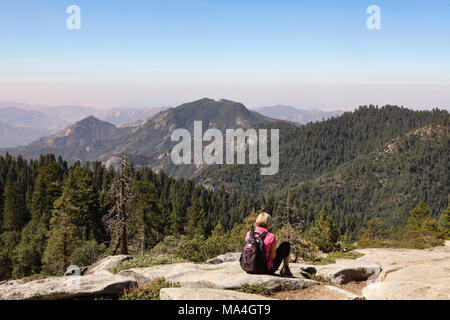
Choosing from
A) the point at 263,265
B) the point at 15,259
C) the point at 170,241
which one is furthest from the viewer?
the point at 15,259

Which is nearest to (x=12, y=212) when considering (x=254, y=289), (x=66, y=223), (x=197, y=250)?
(x=66, y=223)

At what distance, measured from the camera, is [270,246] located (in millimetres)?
12109

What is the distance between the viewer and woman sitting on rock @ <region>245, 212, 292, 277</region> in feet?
38.9

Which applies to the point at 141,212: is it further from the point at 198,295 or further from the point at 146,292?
the point at 198,295

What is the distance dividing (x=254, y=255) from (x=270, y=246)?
667 mm

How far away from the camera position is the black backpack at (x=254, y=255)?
1183 centimetres

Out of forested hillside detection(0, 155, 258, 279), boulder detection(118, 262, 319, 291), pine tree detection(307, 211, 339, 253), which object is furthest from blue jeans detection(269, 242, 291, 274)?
pine tree detection(307, 211, 339, 253)
